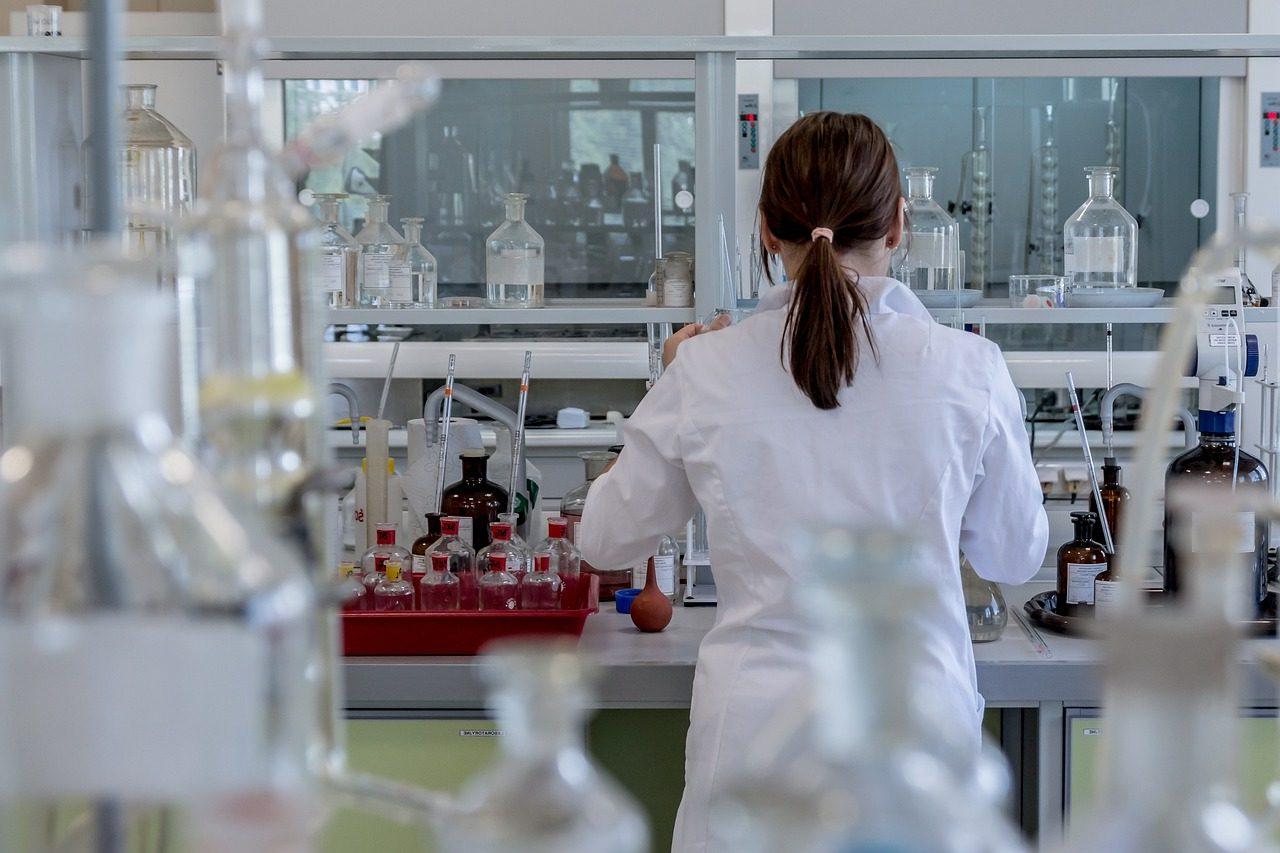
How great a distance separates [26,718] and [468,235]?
167 inches

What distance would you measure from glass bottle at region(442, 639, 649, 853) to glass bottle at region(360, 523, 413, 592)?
207cm

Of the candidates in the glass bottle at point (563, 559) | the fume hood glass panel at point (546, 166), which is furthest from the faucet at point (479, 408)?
the fume hood glass panel at point (546, 166)

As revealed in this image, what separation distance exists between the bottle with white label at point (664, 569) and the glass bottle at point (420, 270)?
635 millimetres

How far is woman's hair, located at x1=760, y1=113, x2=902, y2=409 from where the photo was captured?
68.8 inches

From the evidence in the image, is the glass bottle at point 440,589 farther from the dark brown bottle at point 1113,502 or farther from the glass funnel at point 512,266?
the dark brown bottle at point 1113,502

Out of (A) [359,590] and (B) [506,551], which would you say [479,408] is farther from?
(A) [359,590]

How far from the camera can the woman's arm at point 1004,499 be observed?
181cm

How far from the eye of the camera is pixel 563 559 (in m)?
2.47

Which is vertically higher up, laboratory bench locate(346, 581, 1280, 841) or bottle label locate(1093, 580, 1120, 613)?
bottle label locate(1093, 580, 1120, 613)

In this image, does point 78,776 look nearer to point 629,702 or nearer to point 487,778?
point 487,778

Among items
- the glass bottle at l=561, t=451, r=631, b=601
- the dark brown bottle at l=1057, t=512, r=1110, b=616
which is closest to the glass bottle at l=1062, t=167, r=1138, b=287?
the dark brown bottle at l=1057, t=512, r=1110, b=616

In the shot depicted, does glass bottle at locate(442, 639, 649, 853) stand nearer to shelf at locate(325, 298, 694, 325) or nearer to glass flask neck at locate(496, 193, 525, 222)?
shelf at locate(325, 298, 694, 325)

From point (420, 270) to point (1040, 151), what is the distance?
95.8 inches

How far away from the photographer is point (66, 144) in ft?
8.71
